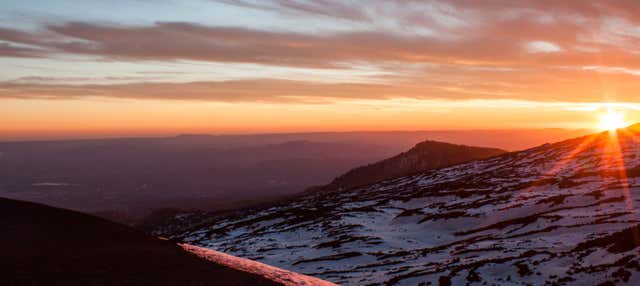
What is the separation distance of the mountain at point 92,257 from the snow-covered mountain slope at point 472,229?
24.8 metres

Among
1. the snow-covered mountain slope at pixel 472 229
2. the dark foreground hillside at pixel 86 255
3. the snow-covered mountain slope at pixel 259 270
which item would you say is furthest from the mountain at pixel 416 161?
the dark foreground hillside at pixel 86 255

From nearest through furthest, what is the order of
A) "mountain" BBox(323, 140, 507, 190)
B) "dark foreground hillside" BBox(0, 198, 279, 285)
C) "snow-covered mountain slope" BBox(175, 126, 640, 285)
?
"dark foreground hillside" BBox(0, 198, 279, 285)
"snow-covered mountain slope" BBox(175, 126, 640, 285)
"mountain" BBox(323, 140, 507, 190)

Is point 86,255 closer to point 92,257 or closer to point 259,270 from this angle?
point 92,257

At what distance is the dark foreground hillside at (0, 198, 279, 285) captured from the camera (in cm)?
1983

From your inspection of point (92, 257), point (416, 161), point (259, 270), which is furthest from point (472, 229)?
point (416, 161)

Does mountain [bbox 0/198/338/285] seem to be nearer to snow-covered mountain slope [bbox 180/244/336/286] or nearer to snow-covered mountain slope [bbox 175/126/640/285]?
snow-covered mountain slope [bbox 180/244/336/286]

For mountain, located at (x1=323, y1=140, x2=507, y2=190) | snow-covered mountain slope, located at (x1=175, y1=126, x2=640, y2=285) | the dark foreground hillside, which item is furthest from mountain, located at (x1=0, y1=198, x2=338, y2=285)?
mountain, located at (x1=323, y1=140, x2=507, y2=190)

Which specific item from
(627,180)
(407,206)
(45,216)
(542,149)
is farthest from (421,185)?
(45,216)

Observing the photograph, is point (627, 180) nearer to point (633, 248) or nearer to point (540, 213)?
point (540, 213)

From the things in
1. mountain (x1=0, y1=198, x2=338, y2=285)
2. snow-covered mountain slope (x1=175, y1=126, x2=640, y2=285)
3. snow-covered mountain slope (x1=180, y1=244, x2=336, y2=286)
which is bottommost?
snow-covered mountain slope (x1=175, y1=126, x2=640, y2=285)

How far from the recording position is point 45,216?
82.7 feet

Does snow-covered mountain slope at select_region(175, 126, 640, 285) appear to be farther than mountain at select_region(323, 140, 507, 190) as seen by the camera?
No

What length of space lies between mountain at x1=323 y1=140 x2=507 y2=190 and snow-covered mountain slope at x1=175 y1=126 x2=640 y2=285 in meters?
56.0

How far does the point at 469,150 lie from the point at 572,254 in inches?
5594
